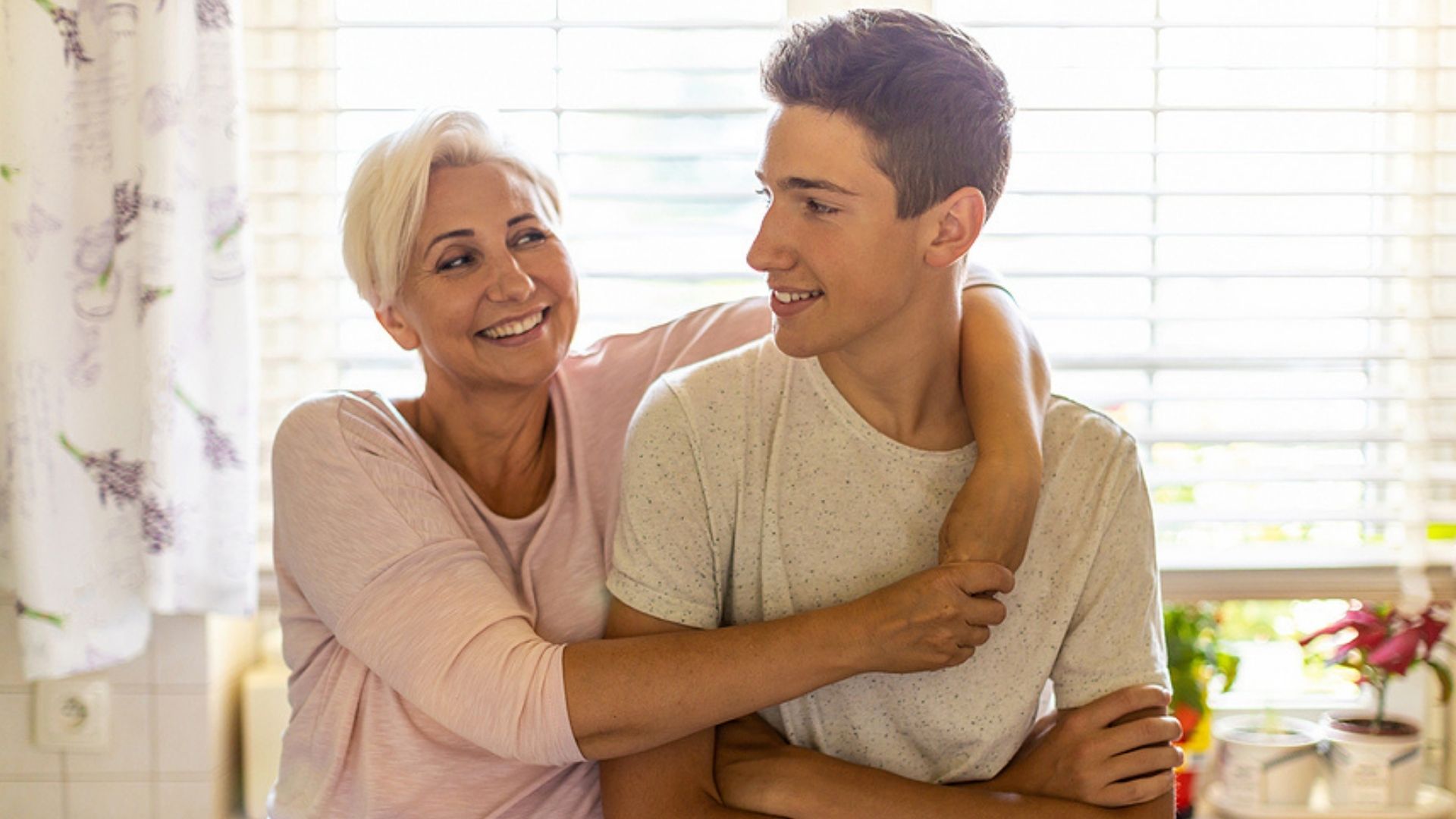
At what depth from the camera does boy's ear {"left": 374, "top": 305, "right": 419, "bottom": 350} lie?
64.2 inches

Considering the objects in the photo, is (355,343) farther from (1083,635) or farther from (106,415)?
(1083,635)

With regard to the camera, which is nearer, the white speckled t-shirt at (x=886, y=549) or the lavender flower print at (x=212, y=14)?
the white speckled t-shirt at (x=886, y=549)

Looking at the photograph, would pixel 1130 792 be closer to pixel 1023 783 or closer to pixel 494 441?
pixel 1023 783

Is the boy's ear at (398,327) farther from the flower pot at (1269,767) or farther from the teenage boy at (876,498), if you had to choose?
the flower pot at (1269,767)

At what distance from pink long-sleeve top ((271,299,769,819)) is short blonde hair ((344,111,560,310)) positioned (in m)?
0.16

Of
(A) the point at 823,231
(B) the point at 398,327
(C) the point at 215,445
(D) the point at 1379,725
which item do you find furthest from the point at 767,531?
(D) the point at 1379,725

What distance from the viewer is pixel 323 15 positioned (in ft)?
7.31

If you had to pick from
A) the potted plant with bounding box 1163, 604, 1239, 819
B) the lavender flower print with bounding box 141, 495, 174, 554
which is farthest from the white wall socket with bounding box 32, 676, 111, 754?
the potted plant with bounding box 1163, 604, 1239, 819

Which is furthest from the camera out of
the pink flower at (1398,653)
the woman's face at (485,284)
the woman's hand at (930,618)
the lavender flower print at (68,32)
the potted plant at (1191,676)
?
the potted plant at (1191,676)

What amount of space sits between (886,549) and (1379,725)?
3.87 feet

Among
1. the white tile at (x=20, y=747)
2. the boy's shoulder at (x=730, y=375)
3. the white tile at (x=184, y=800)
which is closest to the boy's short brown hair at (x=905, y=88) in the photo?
the boy's shoulder at (x=730, y=375)

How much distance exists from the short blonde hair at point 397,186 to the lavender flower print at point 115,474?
64 cm

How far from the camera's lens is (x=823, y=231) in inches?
51.5

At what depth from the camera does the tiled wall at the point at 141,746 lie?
214cm
